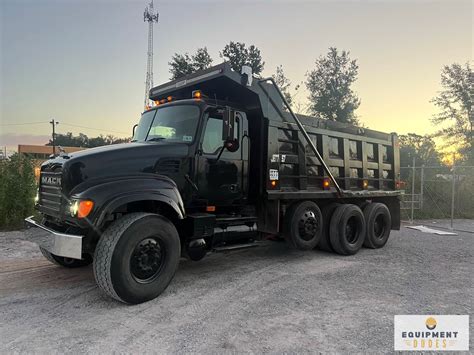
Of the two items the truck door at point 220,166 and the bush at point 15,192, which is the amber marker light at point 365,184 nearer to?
the truck door at point 220,166

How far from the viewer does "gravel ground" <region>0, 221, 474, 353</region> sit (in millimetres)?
2969

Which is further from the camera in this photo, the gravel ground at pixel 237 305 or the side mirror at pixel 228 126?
the side mirror at pixel 228 126

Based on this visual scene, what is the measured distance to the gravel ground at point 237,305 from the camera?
297 cm

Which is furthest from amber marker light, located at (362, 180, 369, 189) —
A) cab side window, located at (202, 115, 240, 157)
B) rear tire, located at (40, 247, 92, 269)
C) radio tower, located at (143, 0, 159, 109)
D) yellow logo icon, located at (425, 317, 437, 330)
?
radio tower, located at (143, 0, 159, 109)

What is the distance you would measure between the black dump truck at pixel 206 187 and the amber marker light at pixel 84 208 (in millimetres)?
10

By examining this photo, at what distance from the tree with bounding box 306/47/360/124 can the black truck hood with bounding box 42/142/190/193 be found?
27.0 m

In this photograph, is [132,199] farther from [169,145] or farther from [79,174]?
[169,145]

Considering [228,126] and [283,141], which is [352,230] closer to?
[283,141]

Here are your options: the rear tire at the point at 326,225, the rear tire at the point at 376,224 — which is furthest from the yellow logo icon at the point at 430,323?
the rear tire at the point at 376,224

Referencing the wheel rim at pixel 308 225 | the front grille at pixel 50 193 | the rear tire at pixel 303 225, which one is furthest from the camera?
the wheel rim at pixel 308 225

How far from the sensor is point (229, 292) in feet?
14.0

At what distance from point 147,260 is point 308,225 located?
3088mm

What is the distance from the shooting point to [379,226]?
775cm

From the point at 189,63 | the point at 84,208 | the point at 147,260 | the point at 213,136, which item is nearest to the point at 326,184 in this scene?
the point at 213,136
